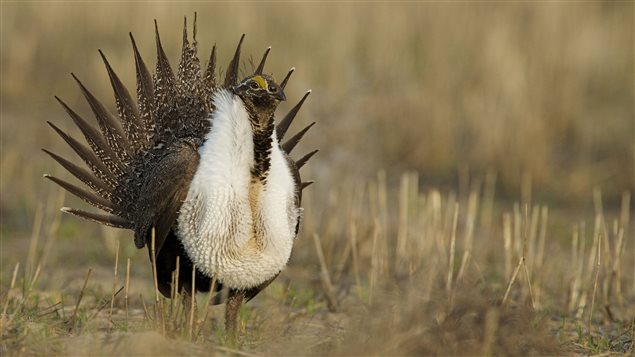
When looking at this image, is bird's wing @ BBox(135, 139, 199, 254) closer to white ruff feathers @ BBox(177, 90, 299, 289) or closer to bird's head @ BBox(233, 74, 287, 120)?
white ruff feathers @ BBox(177, 90, 299, 289)

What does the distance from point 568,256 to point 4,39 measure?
19.9ft

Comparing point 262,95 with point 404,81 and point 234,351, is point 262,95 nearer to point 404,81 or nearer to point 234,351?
point 234,351

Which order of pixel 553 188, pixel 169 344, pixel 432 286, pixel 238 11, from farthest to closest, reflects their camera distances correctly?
pixel 238 11
pixel 553 188
pixel 432 286
pixel 169 344

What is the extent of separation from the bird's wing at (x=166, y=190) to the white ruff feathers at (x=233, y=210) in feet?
0.11

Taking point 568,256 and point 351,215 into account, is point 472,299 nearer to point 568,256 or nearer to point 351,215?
point 351,215

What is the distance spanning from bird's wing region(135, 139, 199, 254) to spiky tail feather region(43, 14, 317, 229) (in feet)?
0.83

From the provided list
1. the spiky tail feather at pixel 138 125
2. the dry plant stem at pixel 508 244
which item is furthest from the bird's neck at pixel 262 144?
the dry plant stem at pixel 508 244

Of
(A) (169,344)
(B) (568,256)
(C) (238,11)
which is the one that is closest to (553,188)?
(B) (568,256)

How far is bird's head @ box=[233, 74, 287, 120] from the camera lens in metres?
3.97

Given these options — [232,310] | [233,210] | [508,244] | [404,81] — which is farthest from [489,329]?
[404,81]

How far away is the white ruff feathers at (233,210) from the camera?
3.96 meters

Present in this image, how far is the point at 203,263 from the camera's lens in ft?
13.3

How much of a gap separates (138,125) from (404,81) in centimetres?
479

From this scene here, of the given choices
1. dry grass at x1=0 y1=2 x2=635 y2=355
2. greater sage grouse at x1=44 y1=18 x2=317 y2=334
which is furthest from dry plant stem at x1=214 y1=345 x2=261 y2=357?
greater sage grouse at x1=44 y1=18 x2=317 y2=334
